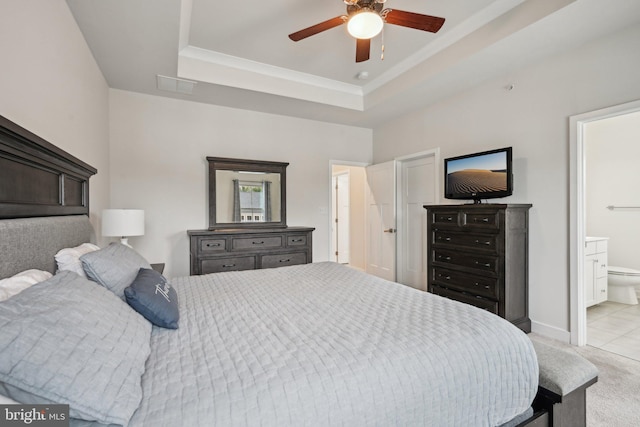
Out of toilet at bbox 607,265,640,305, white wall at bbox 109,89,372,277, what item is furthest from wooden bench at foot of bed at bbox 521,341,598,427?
white wall at bbox 109,89,372,277

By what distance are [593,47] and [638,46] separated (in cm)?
31

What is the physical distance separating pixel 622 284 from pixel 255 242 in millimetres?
4629

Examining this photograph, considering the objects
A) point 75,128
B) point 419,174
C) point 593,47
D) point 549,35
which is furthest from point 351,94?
point 75,128

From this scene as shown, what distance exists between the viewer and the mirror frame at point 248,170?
404 cm

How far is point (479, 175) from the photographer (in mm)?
3324

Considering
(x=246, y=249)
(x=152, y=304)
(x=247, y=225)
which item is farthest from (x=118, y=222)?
(x=152, y=304)

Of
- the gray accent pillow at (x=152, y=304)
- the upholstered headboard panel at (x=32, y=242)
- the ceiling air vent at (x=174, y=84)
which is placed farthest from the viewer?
the ceiling air vent at (x=174, y=84)

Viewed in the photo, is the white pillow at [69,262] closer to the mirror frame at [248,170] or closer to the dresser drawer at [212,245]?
the dresser drawer at [212,245]

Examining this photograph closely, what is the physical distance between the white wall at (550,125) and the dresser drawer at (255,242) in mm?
2780

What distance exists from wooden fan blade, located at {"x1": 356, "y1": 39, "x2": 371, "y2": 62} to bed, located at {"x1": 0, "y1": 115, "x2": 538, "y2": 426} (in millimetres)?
2074

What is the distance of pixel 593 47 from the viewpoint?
261 centimetres

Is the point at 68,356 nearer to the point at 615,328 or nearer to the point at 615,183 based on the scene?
the point at 615,328

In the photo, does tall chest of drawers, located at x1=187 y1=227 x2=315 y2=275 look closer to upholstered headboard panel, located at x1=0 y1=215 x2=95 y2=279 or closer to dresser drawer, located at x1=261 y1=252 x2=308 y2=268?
dresser drawer, located at x1=261 y1=252 x2=308 y2=268

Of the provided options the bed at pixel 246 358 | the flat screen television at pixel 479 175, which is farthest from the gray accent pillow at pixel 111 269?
Answer: the flat screen television at pixel 479 175
